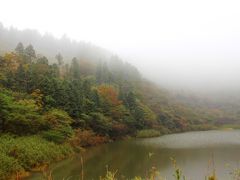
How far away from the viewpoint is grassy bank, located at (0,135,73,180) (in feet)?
54.3

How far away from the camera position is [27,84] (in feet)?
105

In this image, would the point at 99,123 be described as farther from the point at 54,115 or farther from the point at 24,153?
the point at 24,153

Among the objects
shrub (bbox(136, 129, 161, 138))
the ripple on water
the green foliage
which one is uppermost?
the green foliage

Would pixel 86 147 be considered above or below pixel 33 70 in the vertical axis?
below

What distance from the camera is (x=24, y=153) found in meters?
19.2

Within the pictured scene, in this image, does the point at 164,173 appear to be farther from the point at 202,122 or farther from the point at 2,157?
the point at 202,122

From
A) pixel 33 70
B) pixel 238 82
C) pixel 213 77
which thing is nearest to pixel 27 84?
pixel 33 70

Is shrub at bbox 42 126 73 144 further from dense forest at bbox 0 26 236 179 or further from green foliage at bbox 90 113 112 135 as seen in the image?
green foliage at bbox 90 113 112 135

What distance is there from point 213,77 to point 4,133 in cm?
18799

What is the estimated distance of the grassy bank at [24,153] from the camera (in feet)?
54.3

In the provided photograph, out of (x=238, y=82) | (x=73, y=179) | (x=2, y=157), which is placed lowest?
(x=73, y=179)

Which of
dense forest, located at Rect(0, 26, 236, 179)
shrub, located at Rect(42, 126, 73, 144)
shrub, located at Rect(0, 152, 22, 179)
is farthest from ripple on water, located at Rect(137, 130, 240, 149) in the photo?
shrub, located at Rect(0, 152, 22, 179)

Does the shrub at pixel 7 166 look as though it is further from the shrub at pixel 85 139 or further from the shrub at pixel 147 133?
the shrub at pixel 147 133

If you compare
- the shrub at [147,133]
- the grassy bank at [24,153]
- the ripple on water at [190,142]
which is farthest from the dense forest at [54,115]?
the ripple on water at [190,142]
